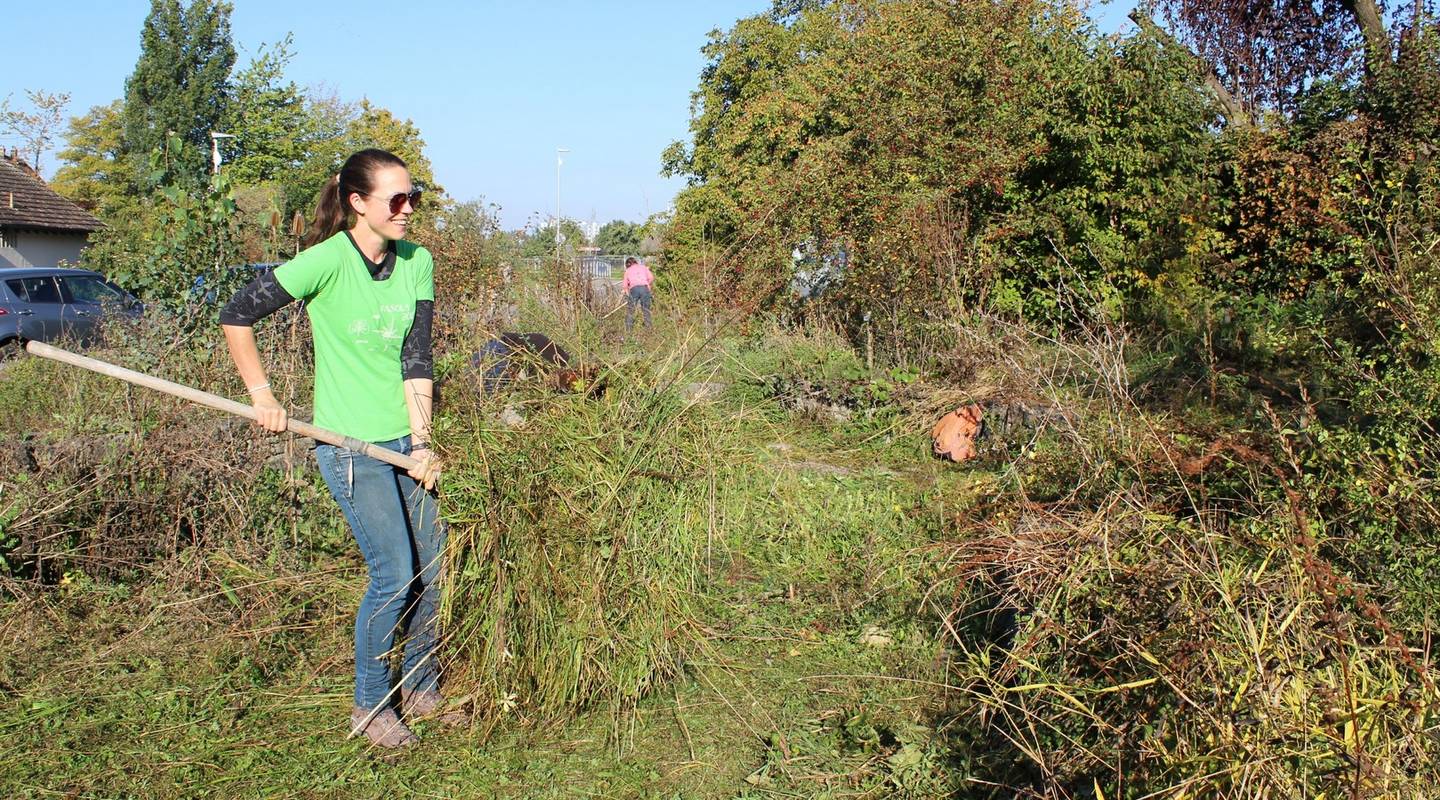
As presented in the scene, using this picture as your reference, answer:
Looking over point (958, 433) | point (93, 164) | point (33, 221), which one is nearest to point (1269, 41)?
point (958, 433)

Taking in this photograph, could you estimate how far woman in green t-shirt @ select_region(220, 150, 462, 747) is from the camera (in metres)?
3.18

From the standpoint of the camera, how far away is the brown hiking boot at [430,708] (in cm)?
350

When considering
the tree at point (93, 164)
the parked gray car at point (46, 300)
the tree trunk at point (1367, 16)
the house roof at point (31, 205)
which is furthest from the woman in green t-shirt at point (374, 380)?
the tree at point (93, 164)

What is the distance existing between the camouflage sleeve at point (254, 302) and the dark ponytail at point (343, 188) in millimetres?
286

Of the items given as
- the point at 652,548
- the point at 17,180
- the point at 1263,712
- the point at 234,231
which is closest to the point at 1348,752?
the point at 1263,712

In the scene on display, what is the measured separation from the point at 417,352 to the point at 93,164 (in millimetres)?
44058

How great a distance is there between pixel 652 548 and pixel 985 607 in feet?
4.71

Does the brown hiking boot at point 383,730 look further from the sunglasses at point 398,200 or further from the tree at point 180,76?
the tree at point 180,76

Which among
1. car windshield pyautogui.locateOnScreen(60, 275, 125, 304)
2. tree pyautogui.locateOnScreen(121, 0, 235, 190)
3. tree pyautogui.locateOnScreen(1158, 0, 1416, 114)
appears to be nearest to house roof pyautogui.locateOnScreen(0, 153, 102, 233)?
tree pyautogui.locateOnScreen(121, 0, 235, 190)

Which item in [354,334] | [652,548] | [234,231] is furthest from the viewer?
[234,231]

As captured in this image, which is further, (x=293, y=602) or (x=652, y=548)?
(x=293, y=602)

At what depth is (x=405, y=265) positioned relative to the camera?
3396mm

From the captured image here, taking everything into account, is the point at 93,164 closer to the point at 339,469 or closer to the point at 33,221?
the point at 33,221

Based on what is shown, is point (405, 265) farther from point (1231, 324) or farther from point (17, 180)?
point (17, 180)
